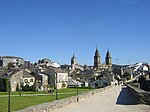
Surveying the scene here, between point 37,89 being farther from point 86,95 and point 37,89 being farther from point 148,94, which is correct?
point 148,94

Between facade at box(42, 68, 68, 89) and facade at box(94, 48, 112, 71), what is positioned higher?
facade at box(94, 48, 112, 71)

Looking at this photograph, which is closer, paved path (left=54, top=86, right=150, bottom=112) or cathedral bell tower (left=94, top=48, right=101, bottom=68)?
paved path (left=54, top=86, right=150, bottom=112)

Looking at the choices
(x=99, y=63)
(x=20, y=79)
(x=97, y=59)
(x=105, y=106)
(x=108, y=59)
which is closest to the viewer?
(x=105, y=106)

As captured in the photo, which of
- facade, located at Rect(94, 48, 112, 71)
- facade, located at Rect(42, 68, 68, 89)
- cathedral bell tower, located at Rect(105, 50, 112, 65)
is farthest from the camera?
cathedral bell tower, located at Rect(105, 50, 112, 65)

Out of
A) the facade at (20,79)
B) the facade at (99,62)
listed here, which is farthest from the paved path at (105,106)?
the facade at (99,62)

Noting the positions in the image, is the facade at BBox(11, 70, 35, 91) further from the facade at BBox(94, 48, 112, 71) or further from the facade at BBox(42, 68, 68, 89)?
the facade at BBox(94, 48, 112, 71)

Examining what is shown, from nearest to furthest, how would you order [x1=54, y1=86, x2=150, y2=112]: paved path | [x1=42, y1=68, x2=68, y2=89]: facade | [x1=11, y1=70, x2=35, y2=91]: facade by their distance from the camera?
[x1=54, y1=86, x2=150, y2=112]: paved path → [x1=11, y1=70, x2=35, y2=91]: facade → [x1=42, y1=68, x2=68, y2=89]: facade

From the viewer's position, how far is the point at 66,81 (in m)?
86.5

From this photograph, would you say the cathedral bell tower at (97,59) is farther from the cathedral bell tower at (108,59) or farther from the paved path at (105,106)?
the paved path at (105,106)

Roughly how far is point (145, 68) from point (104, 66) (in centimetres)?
2793

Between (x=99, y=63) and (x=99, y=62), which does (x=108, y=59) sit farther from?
(x=99, y=62)

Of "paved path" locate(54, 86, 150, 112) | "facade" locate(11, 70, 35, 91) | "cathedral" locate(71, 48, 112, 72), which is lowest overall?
"paved path" locate(54, 86, 150, 112)

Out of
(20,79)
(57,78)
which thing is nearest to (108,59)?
(57,78)

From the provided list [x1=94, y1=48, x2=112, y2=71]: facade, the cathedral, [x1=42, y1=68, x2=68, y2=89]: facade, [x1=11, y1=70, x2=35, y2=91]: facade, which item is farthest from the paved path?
[x1=94, y1=48, x2=112, y2=71]: facade
